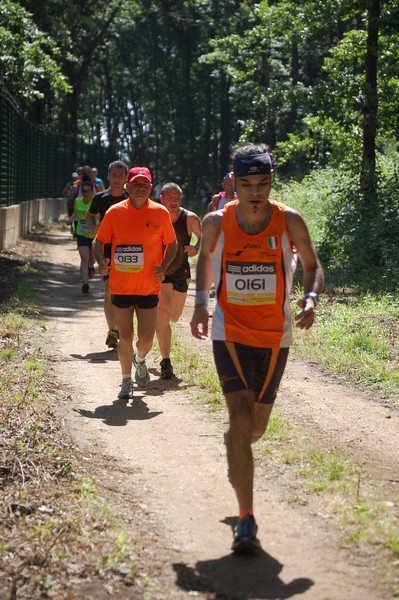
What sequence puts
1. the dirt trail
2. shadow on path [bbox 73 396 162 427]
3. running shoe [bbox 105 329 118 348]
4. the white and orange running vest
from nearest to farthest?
the dirt trail, the white and orange running vest, shadow on path [bbox 73 396 162 427], running shoe [bbox 105 329 118 348]

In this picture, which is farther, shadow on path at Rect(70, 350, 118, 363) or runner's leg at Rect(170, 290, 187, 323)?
shadow on path at Rect(70, 350, 118, 363)

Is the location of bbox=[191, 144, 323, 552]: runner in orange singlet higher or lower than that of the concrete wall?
higher

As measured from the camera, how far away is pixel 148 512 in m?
6.41

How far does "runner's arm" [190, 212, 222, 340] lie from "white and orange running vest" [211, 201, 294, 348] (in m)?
0.04

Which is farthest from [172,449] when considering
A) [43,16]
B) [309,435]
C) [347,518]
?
[43,16]

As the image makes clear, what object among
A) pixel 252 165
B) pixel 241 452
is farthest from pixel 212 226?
pixel 241 452

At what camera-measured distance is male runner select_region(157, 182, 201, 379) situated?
1078 centimetres

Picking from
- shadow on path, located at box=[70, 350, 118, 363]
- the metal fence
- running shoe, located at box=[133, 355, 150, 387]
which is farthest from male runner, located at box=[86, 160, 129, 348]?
the metal fence

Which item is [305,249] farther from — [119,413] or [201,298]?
[119,413]

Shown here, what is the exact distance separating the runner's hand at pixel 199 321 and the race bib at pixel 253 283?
0.68 ft

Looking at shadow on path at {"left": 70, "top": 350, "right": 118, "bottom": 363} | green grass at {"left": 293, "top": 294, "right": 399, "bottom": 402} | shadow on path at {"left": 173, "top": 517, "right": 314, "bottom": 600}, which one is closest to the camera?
shadow on path at {"left": 173, "top": 517, "right": 314, "bottom": 600}

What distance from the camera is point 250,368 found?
5.85m

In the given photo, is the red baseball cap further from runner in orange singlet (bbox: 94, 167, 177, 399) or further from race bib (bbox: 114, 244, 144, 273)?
race bib (bbox: 114, 244, 144, 273)

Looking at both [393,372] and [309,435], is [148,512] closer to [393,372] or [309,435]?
[309,435]
